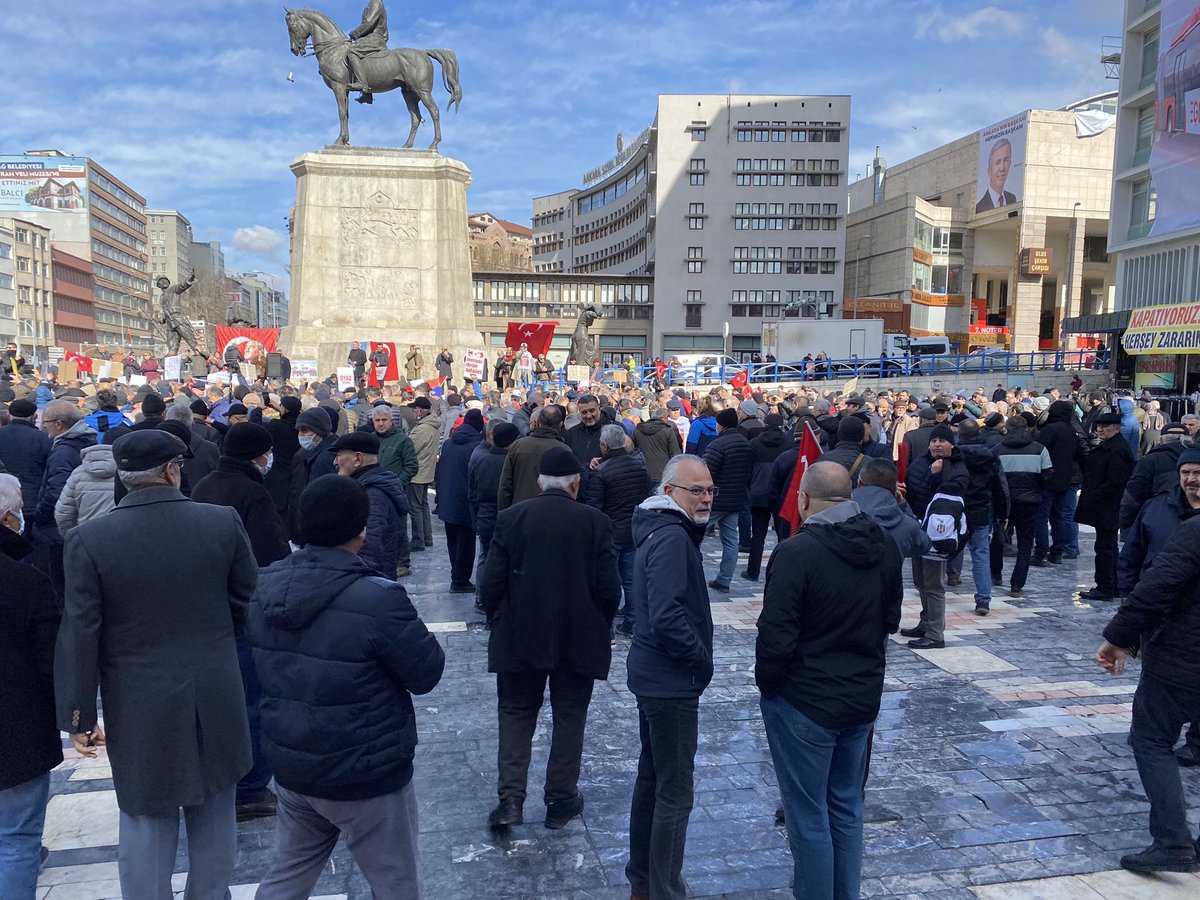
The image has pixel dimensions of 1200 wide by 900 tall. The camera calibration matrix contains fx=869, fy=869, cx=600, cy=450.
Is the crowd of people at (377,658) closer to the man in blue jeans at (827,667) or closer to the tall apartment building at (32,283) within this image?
the man in blue jeans at (827,667)

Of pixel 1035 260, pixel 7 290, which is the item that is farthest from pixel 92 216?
pixel 1035 260

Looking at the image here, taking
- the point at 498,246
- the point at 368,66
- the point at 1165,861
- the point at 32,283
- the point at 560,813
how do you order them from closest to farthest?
1. the point at 1165,861
2. the point at 560,813
3. the point at 368,66
4. the point at 32,283
5. the point at 498,246

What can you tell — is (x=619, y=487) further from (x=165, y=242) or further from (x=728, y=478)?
(x=165, y=242)

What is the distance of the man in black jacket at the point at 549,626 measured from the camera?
4.29 meters

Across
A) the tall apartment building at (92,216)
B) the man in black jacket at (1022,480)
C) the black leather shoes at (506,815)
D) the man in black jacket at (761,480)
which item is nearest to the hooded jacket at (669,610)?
the black leather shoes at (506,815)

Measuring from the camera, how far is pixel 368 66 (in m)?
22.9

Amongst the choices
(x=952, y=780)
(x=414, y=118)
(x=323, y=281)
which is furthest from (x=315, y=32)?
(x=952, y=780)

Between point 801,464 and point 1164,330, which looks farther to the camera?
point 1164,330

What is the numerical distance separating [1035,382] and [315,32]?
25566 millimetres

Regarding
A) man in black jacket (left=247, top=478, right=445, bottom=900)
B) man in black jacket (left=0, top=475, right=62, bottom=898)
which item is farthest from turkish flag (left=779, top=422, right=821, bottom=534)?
man in black jacket (left=0, top=475, right=62, bottom=898)

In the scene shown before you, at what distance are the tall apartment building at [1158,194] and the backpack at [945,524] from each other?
23.7m

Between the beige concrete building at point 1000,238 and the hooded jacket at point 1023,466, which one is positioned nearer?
the hooded jacket at point 1023,466

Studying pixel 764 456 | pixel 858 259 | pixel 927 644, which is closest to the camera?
pixel 927 644

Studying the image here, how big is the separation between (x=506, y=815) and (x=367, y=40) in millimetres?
23379
